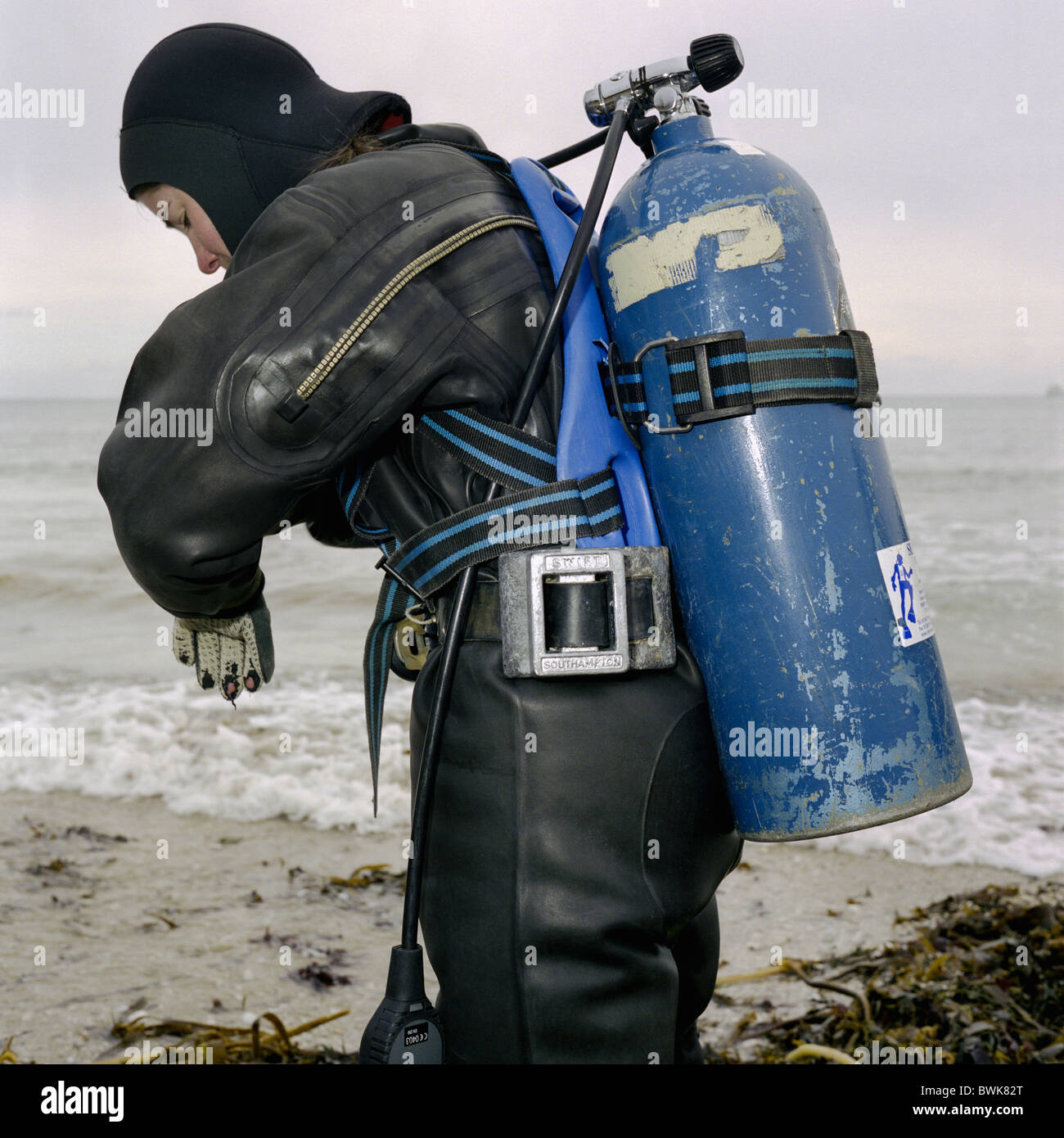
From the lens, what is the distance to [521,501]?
1567 mm

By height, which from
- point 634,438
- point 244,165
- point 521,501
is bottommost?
point 521,501

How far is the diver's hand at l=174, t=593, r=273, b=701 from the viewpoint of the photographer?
2.07m

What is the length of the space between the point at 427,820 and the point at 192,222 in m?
1.31

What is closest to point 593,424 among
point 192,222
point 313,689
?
point 192,222

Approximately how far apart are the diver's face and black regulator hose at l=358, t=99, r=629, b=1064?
0.85m

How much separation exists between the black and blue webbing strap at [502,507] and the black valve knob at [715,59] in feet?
2.22

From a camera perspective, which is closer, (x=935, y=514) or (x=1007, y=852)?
(x=1007, y=852)

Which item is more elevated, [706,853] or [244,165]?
[244,165]

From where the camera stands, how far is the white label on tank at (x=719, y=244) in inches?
60.4

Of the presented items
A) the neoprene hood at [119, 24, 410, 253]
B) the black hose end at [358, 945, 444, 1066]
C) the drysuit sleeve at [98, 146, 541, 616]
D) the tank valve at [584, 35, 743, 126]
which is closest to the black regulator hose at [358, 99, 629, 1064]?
the black hose end at [358, 945, 444, 1066]

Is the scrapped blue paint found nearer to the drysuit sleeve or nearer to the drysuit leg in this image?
the drysuit leg
